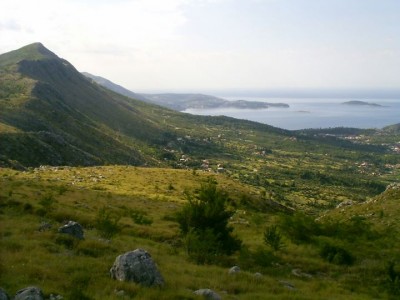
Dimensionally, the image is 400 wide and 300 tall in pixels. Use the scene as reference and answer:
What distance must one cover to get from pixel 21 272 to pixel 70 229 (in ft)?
23.0

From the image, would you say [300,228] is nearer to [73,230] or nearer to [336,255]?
[336,255]

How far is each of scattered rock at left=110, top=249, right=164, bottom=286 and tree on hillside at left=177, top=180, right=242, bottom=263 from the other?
7034 millimetres

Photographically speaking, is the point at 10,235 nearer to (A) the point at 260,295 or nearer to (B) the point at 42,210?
(B) the point at 42,210

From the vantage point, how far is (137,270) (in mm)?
14297

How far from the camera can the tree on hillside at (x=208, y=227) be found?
21.8m

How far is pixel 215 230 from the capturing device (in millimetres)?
23734

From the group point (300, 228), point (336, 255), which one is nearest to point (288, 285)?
point (336, 255)

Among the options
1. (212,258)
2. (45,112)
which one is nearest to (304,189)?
(45,112)

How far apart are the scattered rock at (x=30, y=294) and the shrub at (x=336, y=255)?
18699mm

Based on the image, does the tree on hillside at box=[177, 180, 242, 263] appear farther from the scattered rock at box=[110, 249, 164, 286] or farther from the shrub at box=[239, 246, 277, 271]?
the scattered rock at box=[110, 249, 164, 286]

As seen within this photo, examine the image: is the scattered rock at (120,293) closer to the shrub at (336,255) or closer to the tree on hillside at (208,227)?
the tree on hillside at (208,227)

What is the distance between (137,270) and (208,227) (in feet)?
30.4

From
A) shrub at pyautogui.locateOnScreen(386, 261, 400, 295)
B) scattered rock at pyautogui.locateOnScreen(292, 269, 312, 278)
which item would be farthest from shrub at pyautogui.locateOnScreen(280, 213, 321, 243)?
shrub at pyautogui.locateOnScreen(386, 261, 400, 295)

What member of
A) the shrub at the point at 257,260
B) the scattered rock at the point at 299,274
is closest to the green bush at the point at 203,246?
the shrub at the point at 257,260
